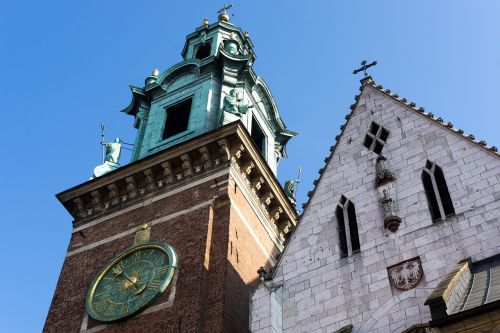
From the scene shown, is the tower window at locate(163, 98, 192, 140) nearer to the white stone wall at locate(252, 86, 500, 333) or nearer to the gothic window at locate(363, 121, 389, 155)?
the gothic window at locate(363, 121, 389, 155)

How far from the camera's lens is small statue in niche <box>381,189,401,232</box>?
57.0 ft

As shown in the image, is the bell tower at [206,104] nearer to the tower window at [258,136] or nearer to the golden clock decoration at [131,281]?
the tower window at [258,136]

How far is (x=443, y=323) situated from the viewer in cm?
1235

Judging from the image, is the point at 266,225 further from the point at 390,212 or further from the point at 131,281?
the point at 390,212

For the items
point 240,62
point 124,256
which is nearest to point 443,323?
point 124,256

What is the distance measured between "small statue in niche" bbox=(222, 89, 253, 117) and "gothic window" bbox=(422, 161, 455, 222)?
11.7 meters

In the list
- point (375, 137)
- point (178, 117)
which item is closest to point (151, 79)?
point (178, 117)

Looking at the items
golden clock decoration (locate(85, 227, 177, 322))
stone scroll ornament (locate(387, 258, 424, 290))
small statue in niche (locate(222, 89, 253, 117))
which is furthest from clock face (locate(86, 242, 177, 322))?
stone scroll ornament (locate(387, 258, 424, 290))

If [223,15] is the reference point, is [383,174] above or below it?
below

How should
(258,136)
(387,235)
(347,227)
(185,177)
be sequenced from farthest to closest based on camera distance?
1. (258,136)
2. (185,177)
3. (347,227)
4. (387,235)

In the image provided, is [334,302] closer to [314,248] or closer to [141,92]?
[314,248]

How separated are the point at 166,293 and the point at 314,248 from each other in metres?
5.82

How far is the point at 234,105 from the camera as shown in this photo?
29.0 meters

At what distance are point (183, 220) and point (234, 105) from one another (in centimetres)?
655
